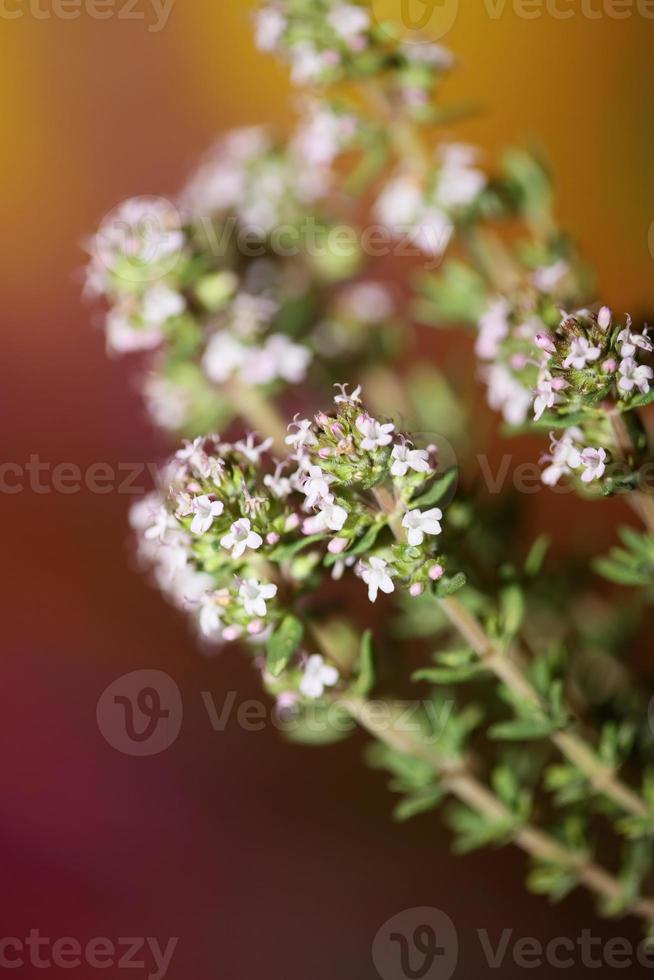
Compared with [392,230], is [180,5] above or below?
above

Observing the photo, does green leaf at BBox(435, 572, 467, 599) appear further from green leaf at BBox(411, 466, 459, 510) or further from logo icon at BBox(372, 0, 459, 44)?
logo icon at BBox(372, 0, 459, 44)

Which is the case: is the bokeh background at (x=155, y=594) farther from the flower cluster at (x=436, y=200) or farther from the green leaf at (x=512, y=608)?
the green leaf at (x=512, y=608)

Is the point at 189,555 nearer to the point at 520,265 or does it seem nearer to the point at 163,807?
the point at 520,265

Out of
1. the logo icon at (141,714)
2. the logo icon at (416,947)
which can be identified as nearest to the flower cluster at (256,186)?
the logo icon at (141,714)

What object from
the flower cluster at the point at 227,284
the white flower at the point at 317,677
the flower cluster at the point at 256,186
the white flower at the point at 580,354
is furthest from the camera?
the flower cluster at the point at 256,186

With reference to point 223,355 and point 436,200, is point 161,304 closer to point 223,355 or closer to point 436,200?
point 223,355

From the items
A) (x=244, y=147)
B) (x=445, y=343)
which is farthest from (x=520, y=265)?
(x=445, y=343)

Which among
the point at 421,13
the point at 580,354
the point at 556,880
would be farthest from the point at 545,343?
the point at 421,13

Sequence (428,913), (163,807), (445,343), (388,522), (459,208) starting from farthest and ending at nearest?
(445,343), (163,807), (428,913), (459,208), (388,522)
